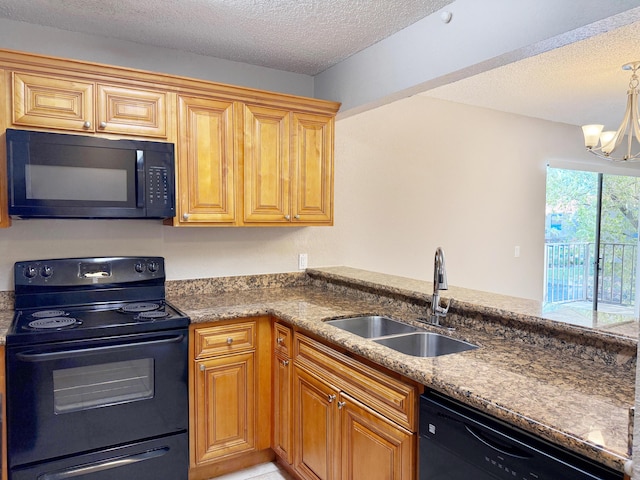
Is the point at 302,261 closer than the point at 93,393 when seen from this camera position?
No

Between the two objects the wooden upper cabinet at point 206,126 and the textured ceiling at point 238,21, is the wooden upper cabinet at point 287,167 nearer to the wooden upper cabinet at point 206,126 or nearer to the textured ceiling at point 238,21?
the wooden upper cabinet at point 206,126

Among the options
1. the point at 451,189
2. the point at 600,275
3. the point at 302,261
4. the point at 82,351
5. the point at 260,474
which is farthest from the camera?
the point at 600,275

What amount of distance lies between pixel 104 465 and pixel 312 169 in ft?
6.42

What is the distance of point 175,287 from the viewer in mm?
2844

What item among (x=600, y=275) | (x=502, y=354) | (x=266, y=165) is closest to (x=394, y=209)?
(x=266, y=165)

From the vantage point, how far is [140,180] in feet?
7.69

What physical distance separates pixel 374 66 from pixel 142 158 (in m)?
1.41

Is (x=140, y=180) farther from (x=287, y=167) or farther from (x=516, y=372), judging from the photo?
(x=516, y=372)

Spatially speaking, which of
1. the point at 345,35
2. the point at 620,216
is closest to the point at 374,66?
the point at 345,35

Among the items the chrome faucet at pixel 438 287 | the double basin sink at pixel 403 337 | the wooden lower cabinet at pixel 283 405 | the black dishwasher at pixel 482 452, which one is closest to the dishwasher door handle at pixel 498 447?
the black dishwasher at pixel 482 452

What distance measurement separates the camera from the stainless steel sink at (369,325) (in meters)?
2.31

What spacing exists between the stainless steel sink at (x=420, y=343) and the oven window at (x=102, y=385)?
115 cm

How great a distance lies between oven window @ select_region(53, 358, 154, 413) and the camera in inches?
79.6

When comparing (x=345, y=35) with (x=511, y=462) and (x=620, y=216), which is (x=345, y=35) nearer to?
(x=511, y=462)
